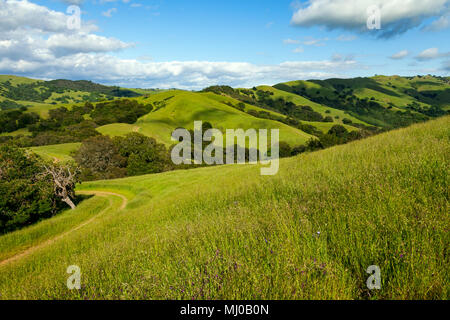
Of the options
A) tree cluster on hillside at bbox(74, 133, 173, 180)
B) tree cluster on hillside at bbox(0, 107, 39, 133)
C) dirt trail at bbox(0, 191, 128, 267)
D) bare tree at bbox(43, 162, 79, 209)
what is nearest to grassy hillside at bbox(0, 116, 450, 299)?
dirt trail at bbox(0, 191, 128, 267)

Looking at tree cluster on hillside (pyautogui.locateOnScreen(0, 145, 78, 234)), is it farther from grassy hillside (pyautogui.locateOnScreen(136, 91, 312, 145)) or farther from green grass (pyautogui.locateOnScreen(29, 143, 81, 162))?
grassy hillside (pyautogui.locateOnScreen(136, 91, 312, 145))

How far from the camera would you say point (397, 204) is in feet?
13.1

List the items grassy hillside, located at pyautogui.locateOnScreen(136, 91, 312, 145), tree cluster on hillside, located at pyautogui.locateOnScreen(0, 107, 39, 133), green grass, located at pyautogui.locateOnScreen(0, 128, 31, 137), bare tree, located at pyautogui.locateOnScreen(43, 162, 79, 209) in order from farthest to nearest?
tree cluster on hillside, located at pyautogui.locateOnScreen(0, 107, 39, 133)
green grass, located at pyautogui.locateOnScreen(0, 128, 31, 137)
grassy hillside, located at pyautogui.locateOnScreen(136, 91, 312, 145)
bare tree, located at pyautogui.locateOnScreen(43, 162, 79, 209)

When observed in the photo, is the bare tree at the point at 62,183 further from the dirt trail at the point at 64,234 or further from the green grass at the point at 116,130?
the green grass at the point at 116,130

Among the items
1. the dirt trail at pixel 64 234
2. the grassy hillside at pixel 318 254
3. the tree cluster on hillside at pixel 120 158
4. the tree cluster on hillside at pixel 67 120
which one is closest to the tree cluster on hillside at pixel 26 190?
the dirt trail at pixel 64 234

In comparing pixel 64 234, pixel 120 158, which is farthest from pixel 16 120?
pixel 64 234

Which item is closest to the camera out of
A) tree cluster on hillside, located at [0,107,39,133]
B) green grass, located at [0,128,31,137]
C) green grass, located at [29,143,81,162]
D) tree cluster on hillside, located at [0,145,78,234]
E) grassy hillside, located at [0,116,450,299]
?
grassy hillside, located at [0,116,450,299]

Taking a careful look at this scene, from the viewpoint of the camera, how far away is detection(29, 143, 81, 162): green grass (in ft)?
206

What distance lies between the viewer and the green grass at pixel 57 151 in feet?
206

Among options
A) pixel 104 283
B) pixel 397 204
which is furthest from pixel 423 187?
pixel 104 283

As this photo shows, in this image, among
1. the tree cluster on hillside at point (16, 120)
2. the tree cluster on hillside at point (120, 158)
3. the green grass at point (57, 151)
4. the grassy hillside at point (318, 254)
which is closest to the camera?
the grassy hillside at point (318, 254)

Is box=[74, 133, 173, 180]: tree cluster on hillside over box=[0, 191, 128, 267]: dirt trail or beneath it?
over
